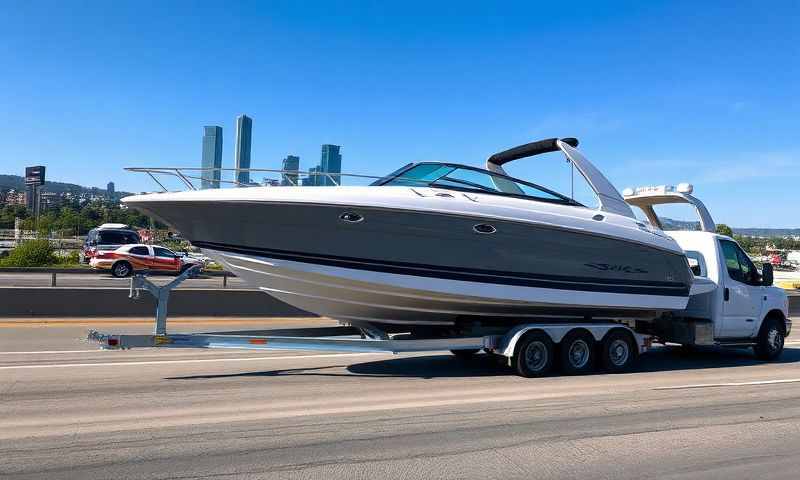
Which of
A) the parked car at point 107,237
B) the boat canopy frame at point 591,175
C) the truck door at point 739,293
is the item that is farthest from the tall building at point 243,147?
the parked car at point 107,237

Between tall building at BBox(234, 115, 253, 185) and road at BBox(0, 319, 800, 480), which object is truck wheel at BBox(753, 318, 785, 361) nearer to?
road at BBox(0, 319, 800, 480)

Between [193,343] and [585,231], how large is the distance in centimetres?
516

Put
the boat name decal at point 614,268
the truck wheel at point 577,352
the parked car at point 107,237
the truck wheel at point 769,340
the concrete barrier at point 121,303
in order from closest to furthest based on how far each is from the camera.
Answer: the truck wheel at point 577,352, the boat name decal at point 614,268, the truck wheel at point 769,340, the concrete barrier at point 121,303, the parked car at point 107,237

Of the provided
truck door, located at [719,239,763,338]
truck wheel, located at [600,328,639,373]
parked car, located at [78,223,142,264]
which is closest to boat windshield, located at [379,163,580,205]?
truck wheel, located at [600,328,639,373]

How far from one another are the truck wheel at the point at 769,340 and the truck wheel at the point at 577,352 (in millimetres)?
3921

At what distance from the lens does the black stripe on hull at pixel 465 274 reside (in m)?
8.02

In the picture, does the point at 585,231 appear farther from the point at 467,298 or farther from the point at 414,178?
the point at 414,178

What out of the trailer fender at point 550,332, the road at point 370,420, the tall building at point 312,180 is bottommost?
the road at point 370,420

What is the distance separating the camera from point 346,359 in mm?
10047

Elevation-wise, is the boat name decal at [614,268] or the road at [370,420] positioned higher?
the boat name decal at [614,268]

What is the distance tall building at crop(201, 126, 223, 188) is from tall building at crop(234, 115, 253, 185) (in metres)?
0.26

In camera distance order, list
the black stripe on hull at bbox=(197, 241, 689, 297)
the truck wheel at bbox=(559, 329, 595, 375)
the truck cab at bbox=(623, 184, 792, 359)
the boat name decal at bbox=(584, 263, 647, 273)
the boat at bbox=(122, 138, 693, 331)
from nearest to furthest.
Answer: the boat at bbox=(122, 138, 693, 331) → the black stripe on hull at bbox=(197, 241, 689, 297) → the truck wheel at bbox=(559, 329, 595, 375) → the boat name decal at bbox=(584, 263, 647, 273) → the truck cab at bbox=(623, 184, 792, 359)

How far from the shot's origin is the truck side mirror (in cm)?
1095

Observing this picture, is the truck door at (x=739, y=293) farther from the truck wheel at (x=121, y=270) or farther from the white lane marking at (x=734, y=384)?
the truck wheel at (x=121, y=270)
